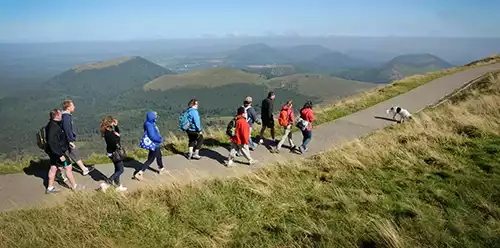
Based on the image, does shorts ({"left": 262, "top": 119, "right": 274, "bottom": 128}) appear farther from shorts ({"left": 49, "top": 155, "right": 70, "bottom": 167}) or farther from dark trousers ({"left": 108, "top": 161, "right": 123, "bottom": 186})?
shorts ({"left": 49, "top": 155, "right": 70, "bottom": 167})

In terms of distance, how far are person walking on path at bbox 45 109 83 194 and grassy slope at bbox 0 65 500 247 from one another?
3.54 feet

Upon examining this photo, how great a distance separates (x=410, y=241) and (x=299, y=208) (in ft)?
5.46

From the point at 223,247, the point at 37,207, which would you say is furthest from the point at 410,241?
the point at 37,207

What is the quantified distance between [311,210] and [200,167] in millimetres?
3732

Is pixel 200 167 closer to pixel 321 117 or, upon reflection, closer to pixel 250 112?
pixel 250 112

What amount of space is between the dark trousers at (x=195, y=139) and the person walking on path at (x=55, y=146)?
2873 millimetres

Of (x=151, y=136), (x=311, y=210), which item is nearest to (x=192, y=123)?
(x=151, y=136)

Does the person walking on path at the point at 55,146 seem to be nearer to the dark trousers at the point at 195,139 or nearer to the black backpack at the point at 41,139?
the black backpack at the point at 41,139

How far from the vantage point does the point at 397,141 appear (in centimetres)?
799

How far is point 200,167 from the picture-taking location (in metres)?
7.91

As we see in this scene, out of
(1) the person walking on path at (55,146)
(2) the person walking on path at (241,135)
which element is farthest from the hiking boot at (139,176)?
(2) the person walking on path at (241,135)

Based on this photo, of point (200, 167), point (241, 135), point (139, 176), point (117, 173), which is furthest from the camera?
point (200, 167)

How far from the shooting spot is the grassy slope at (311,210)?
4074 mm

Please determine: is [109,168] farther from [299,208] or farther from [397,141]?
[397,141]
